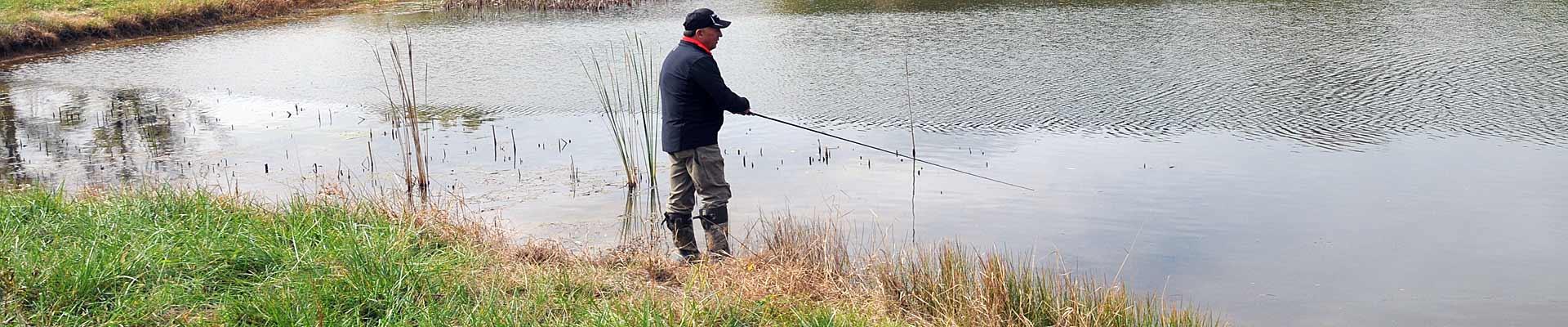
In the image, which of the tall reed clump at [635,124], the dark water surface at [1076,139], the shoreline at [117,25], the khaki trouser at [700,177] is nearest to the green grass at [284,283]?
the khaki trouser at [700,177]

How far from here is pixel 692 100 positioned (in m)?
5.78

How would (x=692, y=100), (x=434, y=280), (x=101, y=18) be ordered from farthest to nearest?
(x=101, y=18)
(x=692, y=100)
(x=434, y=280)

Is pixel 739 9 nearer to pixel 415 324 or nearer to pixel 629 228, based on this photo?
pixel 629 228

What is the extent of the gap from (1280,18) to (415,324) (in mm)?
15164

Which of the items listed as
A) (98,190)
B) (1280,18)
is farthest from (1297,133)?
(1280,18)

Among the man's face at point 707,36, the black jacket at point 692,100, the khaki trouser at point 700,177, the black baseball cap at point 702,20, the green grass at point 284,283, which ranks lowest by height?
the green grass at point 284,283

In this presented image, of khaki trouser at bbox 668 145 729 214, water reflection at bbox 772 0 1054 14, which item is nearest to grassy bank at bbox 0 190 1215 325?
khaki trouser at bbox 668 145 729 214

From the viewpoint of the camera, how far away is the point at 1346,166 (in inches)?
312

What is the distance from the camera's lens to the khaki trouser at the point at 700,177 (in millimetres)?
5871

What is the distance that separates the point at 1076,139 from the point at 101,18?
58.0 ft

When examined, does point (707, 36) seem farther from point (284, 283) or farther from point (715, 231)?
point (284, 283)

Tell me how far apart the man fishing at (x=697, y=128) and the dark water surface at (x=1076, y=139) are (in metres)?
0.81

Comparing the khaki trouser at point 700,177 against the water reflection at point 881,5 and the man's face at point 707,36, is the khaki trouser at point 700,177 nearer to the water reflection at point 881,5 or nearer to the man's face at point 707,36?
the man's face at point 707,36

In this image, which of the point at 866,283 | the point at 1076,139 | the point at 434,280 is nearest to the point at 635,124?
the point at 1076,139
